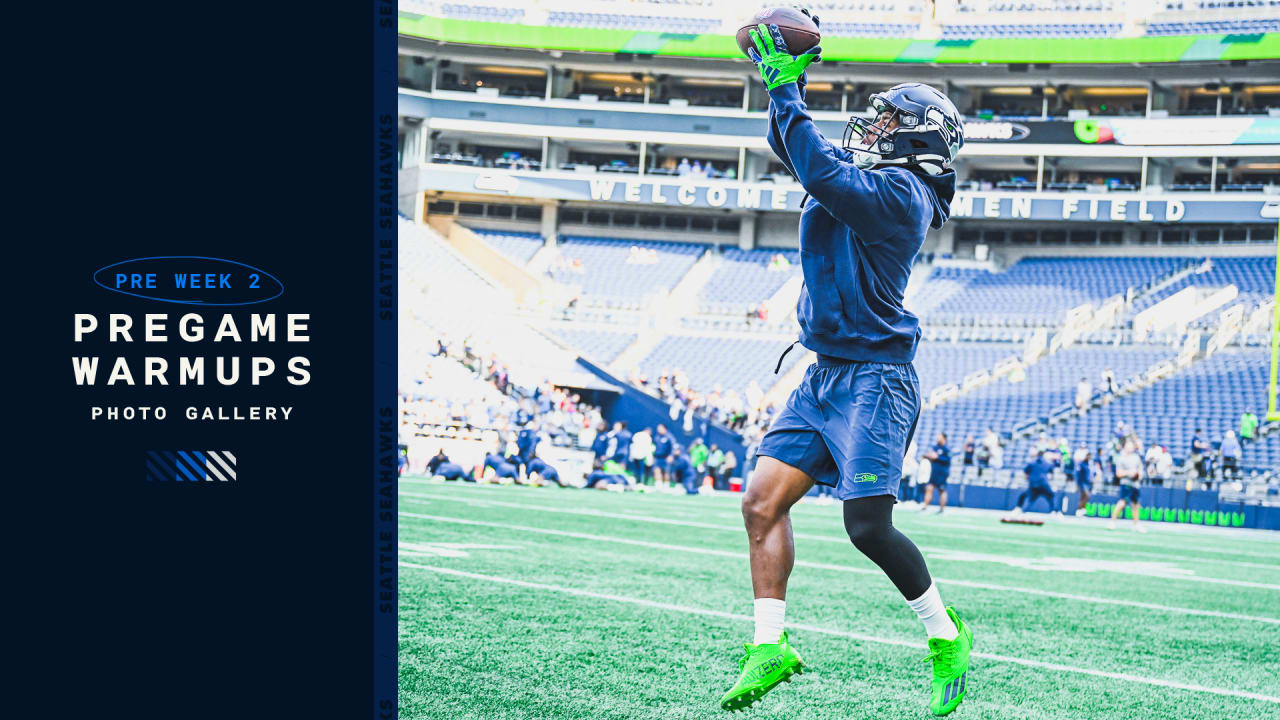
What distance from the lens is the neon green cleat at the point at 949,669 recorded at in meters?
4.31

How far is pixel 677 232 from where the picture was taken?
44.2 meters

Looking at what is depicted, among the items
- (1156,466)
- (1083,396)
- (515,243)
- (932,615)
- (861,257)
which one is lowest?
(1156,466)

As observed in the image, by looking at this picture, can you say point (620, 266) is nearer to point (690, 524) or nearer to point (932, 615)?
point (690, 524)

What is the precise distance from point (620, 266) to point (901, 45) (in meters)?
10.7

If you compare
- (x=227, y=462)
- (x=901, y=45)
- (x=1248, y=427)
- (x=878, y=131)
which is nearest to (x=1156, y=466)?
(x=1248, y=427)

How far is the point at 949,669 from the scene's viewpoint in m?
4.36

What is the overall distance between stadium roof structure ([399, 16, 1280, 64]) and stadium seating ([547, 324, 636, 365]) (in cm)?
947

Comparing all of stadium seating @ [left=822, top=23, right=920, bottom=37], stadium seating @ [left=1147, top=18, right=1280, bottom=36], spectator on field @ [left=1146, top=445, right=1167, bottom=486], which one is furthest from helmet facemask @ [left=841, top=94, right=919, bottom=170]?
stadium seating @ [left=822, top=23, right=920, bottom=37]

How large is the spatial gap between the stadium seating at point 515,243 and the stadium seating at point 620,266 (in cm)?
87

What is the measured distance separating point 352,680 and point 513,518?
9.84 meters

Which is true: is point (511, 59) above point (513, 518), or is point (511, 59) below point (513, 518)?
above

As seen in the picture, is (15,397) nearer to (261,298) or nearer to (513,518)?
(261,298)

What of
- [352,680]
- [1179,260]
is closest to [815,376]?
[352,680]

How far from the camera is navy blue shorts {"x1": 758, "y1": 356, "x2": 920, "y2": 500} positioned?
4.21 metres
